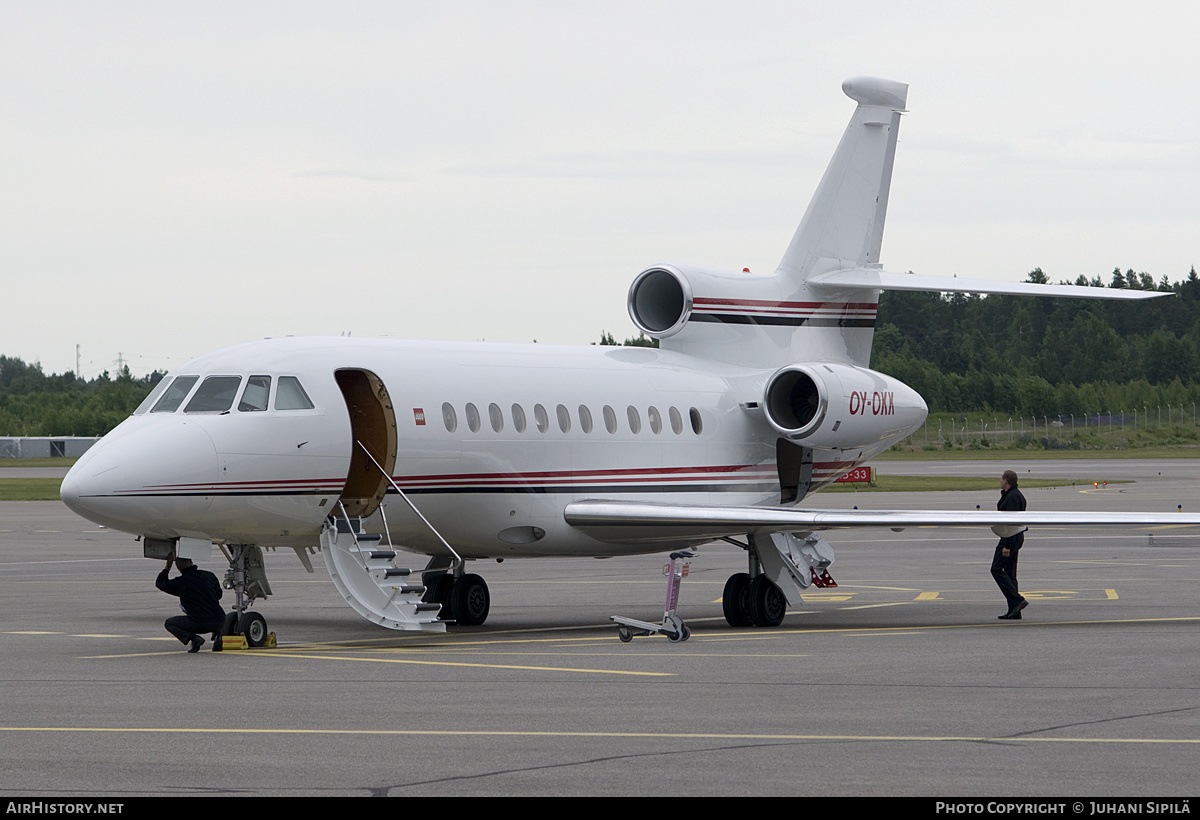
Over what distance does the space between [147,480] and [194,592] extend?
4.58 ft

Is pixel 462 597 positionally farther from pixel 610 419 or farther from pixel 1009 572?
pixel 1009 572

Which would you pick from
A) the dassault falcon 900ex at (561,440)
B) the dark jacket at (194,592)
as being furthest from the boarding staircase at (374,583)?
the dark jacket at (194,592)

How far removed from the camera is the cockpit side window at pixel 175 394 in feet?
62.6

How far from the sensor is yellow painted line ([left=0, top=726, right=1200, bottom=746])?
37.3ft

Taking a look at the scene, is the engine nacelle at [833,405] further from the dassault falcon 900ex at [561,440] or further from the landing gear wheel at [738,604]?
the landing gear wheel at [738,604]

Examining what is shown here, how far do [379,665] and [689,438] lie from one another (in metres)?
8.29

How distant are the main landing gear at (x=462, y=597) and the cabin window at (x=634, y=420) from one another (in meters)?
2.98

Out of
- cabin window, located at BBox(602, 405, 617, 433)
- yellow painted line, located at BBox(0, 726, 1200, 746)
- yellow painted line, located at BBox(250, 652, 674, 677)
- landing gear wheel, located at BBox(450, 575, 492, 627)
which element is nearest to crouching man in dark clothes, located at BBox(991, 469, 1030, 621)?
cabin window, located at BBox(602, 405, 617, 433)

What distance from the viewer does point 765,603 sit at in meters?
22.2

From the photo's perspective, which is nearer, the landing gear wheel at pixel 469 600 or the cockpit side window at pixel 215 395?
the cockpit side window at pixel 215 395

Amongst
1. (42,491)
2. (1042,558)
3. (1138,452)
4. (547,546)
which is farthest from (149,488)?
(1138,452)

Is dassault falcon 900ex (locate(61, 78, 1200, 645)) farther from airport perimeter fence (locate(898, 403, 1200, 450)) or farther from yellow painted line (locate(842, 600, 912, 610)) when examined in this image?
airport perimeter fence (locate(898, 403, 1200, 450))

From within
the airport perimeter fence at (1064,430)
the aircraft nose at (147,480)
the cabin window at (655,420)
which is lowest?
the airport perimeter fence at (1064,430)

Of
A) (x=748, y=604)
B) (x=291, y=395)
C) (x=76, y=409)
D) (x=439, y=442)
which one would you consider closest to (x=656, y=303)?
(x=748, y=604)
